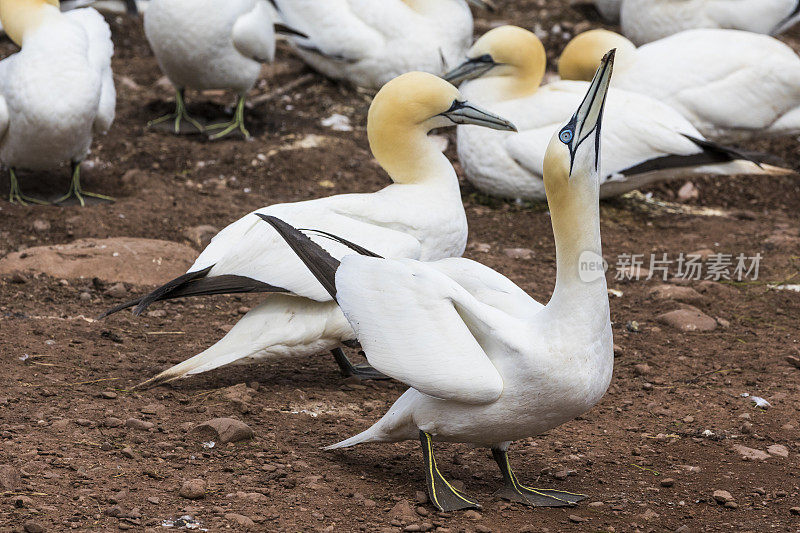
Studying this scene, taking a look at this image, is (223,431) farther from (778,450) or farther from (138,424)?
(778,450)

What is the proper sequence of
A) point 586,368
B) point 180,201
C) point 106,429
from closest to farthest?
point 586,368
point 106,429
point 180,201

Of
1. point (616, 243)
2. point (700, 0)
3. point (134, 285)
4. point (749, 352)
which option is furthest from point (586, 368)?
point (700, 0)

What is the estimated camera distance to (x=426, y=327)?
3100 mm

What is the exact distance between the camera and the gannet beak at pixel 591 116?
9.59 ft

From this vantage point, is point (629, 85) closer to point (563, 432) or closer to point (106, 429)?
point (563, 432)

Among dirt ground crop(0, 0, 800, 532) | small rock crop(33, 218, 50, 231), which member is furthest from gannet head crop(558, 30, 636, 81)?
small rock crop(33, 218, 50, 231)

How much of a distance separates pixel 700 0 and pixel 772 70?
1919mm

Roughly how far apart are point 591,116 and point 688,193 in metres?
4.91

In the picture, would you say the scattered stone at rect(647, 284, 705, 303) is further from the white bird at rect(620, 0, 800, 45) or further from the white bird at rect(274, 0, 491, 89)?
the white bird at rect(620, 0, 800, 45)

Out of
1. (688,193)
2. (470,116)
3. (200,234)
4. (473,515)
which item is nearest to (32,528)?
(473,515)

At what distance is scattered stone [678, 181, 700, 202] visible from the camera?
759 centimetres

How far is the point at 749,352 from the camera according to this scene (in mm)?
4855

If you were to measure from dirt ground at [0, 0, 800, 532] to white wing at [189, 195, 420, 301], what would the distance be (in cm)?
49

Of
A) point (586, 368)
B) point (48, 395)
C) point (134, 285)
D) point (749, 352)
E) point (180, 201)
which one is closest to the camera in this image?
point (586, 368)
